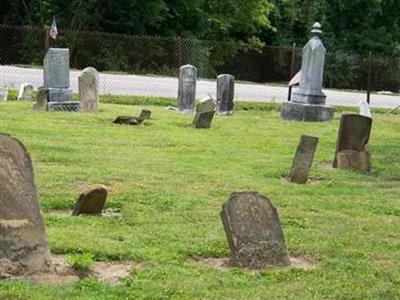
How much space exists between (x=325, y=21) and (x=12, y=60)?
A: 21462mm

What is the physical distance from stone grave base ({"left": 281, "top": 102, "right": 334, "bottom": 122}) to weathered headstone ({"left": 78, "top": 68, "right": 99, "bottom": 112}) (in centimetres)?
467

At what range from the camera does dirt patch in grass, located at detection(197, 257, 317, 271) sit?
6316 mm

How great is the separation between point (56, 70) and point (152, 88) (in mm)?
8857

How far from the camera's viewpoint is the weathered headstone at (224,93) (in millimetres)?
19797

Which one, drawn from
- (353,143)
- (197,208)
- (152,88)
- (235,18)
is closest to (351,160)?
(353,143)

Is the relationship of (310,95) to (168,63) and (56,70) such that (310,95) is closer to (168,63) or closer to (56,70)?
(56,70)

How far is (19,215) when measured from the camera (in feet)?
18.9

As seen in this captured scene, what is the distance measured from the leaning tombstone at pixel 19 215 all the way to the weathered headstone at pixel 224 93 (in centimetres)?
1401

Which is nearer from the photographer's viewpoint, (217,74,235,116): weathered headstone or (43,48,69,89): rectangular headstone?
(43,48,69,89): rectangular headstone

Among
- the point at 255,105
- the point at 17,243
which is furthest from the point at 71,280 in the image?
the point at 255,105

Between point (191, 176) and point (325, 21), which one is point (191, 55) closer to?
point (325, 21)

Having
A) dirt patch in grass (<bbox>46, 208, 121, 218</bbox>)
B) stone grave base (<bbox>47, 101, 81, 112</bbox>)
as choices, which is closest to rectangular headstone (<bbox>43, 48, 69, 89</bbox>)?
stone grave base (<bbox>47, 101, 81, 112</bbox>)

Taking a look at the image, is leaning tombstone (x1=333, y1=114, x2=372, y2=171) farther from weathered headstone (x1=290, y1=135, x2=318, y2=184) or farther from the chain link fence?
the chain link fence

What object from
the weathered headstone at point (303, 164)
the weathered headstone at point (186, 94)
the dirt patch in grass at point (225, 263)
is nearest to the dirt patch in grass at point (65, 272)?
the dirt patch in grass at point (225, 263)
